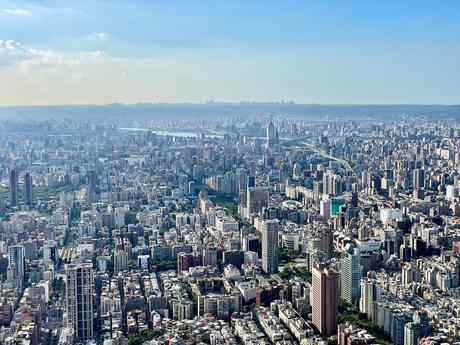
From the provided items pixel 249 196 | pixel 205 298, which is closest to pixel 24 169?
pixel 249 196

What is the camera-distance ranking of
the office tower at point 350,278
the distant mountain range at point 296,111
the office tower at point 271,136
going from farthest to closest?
the distant mountain range at point 296,111 < the office tower at point 271,136 < the office tower at point 350,278

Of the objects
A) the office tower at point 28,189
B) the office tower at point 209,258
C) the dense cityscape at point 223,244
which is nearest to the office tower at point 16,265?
the dense cityscape at point 223,244

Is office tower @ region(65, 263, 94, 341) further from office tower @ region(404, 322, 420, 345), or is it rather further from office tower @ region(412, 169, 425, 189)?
office tower @ region(412, 169, 425, 189)

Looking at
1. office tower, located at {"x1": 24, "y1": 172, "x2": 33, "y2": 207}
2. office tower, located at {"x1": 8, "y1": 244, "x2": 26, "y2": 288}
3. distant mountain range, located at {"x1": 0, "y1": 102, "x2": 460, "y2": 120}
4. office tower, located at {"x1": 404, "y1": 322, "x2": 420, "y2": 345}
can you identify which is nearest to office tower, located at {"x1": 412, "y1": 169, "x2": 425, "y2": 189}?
office tower, located at {"x1": 24, "y1": 172, "x2": 33, "y2": 207}

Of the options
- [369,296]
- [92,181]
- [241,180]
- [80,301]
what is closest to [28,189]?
[92,181]

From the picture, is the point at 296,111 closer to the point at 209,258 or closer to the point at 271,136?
the point at 271,136

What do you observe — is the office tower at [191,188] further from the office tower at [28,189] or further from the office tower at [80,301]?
the office tower at [80,301]
